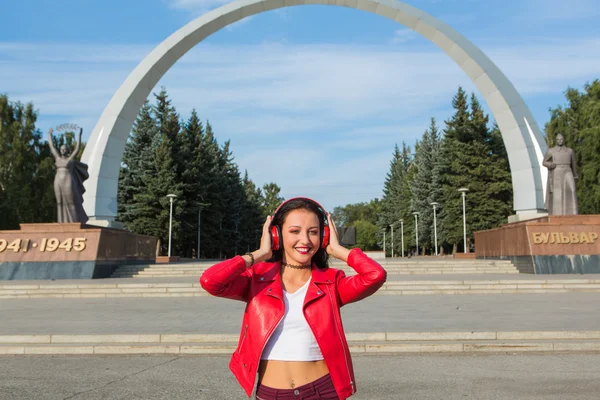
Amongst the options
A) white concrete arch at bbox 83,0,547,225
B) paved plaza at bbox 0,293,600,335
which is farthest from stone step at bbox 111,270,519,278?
paved plaza at bbox 0,293,600,335

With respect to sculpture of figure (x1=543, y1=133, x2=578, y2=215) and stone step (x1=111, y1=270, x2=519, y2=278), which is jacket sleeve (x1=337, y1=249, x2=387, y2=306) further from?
sculpture of figure (x1=543, y1=133, x2=578, y2=215)

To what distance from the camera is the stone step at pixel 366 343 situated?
25.1 feet

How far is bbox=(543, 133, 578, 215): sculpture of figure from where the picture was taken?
21359 mm

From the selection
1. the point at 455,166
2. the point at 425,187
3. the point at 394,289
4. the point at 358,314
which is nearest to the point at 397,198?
the point at 425,187

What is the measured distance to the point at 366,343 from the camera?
26.2 feet

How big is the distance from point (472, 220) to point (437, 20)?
2500 centimetres

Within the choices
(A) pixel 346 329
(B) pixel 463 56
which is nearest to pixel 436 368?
(A) pixel 346 329

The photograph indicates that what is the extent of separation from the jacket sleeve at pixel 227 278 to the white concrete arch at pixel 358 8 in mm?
24295

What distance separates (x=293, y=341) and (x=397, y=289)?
14.4m

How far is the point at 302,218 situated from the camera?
2615 millimetres

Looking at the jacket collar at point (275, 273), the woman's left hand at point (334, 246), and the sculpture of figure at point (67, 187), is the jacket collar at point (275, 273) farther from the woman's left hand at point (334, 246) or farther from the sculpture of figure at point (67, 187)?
the sculpture of figure at point (67, 187)

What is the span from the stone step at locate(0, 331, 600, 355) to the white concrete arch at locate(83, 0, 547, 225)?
1820 cm

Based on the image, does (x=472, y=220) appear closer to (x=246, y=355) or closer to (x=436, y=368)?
(x=436, y=368)

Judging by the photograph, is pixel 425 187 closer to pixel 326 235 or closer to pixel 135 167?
pixel 135 167
